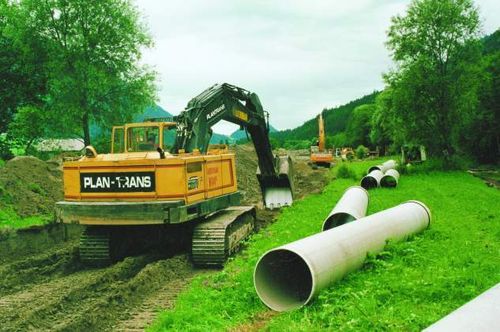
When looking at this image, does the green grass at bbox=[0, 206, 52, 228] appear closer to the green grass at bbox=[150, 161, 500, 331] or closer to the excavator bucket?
the excavator bucket

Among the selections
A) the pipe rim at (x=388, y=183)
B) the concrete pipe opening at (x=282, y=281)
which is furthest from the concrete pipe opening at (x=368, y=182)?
the concrete pipe opening at (x=282, y=281)

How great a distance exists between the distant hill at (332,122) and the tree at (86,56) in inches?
→ 3730

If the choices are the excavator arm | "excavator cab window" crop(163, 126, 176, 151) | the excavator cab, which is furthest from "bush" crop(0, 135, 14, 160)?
"excavator cab window" crop(163, 126, 176, 151)

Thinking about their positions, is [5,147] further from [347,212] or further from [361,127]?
[361,127]

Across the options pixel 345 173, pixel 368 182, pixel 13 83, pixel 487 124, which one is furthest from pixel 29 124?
pixel 487 124

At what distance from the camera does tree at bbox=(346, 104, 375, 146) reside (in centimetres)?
9873

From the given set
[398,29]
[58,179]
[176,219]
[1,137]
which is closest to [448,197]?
[176,219]

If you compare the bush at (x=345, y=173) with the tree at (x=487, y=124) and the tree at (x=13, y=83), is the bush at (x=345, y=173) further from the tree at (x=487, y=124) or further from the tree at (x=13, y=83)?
the tree at (x=13, y=83)

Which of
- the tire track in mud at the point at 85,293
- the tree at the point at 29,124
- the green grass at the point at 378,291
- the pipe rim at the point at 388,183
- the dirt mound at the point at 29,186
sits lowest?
the tire track in mud at the point at 85,293

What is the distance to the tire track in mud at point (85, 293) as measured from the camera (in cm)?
742

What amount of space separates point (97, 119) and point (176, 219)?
2312 centimetres

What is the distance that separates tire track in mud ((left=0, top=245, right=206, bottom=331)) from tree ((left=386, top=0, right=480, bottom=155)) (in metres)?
26.6

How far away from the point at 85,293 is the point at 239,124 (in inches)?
278

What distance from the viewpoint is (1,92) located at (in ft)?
112
